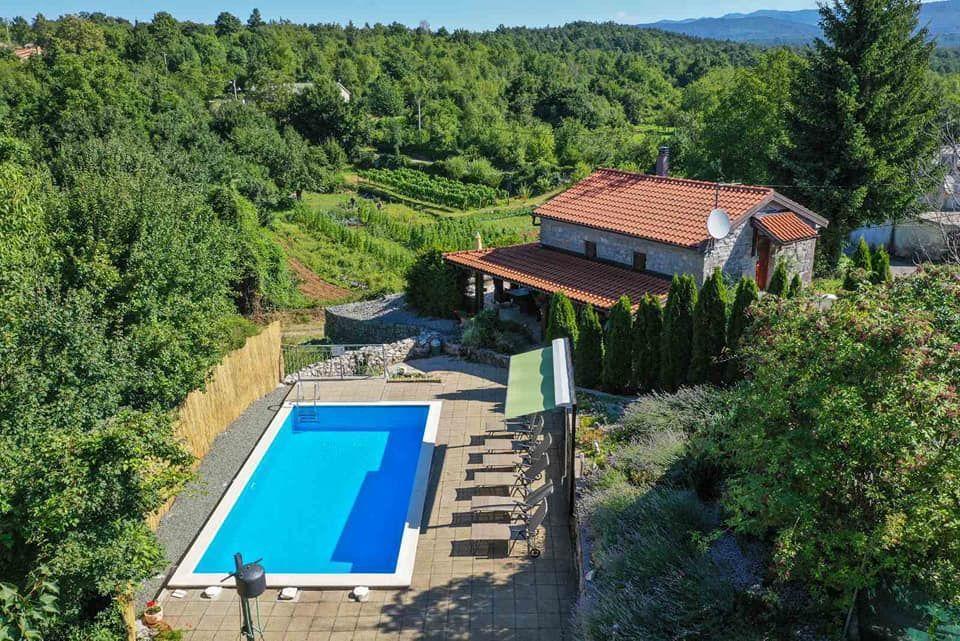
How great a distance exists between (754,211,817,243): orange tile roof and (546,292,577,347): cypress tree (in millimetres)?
6673

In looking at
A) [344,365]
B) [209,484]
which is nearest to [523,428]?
[209,484]

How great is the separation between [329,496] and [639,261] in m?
12.3

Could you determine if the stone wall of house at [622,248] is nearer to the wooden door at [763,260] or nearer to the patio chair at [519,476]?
the wooden door at [763,260]

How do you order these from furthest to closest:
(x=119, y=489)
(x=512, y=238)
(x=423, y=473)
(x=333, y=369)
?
(x=512, y=238), (x=333, y=369), (x=423, y=473), (x=119, y=489)

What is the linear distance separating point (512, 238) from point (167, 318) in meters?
16.2

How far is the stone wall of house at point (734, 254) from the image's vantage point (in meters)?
20.1

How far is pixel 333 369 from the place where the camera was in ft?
69.3

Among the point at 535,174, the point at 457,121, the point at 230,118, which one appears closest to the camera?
the point at 230,118

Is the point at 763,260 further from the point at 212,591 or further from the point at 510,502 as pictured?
the point at 212,591

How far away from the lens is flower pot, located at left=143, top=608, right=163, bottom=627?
1040cm

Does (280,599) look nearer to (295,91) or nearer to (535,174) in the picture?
(535,174)

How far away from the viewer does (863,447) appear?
7152mm

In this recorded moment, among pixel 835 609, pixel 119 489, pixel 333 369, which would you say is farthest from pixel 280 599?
pixel 333 369

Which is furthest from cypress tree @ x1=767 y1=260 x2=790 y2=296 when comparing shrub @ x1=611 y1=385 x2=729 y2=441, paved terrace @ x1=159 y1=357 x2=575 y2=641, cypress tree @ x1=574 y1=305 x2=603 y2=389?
paved terrace @ x1=159 y1=357 x2=575 y2=641
